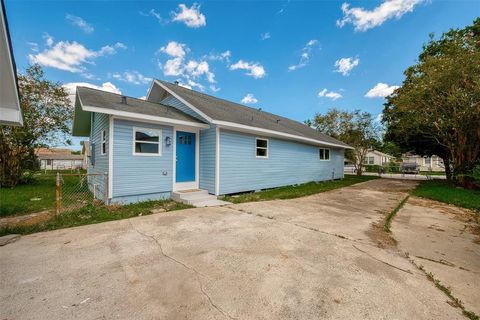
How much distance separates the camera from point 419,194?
33.2 ft

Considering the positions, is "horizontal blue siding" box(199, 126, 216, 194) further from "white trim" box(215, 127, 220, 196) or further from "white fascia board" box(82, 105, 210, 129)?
"white fascia board" box(82, 105, 210, 129)

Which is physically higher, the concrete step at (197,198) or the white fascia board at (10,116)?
the white fascia board at (10,116)

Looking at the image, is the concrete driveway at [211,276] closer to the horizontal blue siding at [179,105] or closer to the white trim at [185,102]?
the white trim at [185,102]

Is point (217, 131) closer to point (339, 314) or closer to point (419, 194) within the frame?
point (339, 314)

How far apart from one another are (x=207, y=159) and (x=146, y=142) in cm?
240

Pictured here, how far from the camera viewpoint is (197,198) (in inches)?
296

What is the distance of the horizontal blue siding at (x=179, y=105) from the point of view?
8.80 m

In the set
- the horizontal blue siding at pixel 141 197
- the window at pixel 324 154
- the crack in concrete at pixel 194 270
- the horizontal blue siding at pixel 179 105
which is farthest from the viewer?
the window at pixel 324 154

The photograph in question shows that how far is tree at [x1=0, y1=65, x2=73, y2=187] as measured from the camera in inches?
478

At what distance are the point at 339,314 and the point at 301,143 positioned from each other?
463 inches

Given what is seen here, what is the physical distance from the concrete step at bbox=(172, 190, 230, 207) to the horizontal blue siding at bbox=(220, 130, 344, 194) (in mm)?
767

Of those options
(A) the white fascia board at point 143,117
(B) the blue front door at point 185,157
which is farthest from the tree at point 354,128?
(A) the white fascia board at point 143,117

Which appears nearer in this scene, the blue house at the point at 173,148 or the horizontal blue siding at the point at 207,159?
the blue house at the point at 173,148

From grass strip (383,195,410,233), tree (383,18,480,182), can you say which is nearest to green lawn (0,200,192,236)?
grass strip (383,195,410,233)
